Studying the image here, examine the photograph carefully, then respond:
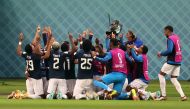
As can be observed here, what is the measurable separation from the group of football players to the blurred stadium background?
11.3m

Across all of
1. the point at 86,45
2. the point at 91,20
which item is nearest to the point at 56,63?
the point at 86,45

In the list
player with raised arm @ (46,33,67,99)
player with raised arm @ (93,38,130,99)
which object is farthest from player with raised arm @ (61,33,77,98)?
player with raised arm @ (93,38,130,99)

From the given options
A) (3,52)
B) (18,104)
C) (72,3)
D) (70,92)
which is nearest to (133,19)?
(72,3)

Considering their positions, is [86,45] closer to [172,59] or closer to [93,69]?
[93,69]

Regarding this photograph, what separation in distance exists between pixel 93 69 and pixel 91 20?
11772 mm

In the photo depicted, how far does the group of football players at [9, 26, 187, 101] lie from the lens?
53.5 feet

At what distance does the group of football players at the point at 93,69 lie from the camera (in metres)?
16.3

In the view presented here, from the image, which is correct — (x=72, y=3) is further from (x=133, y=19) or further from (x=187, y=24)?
(x=187, y=24)

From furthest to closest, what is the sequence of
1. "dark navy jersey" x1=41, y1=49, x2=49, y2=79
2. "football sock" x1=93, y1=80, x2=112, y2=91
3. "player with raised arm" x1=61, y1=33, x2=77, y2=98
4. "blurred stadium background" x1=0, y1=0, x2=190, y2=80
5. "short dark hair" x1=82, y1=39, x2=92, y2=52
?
"blurred stadium background" x1=0, y1=0, x2=190, y2=80, "dark navy jersey" x1=41, y1=49, x2=49, y2=79, "player with raised arm" x1=61, y1=33, x2=77, y2=98, "short dark hair" x1=82, y1=39, x2=92, y2=52, "football sock" x1=93, y1=80, x2=112, y2=91

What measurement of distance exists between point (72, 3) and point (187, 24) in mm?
5305

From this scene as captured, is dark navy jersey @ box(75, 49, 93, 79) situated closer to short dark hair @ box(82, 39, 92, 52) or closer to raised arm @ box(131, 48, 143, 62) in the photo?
short dark hair @ box(82, 39, 92, 52)

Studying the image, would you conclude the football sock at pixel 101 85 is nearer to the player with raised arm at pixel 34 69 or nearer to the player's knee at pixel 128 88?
the player's knee at pixel 128 88

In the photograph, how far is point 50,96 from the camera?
1641 cm

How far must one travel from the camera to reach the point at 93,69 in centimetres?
1706
